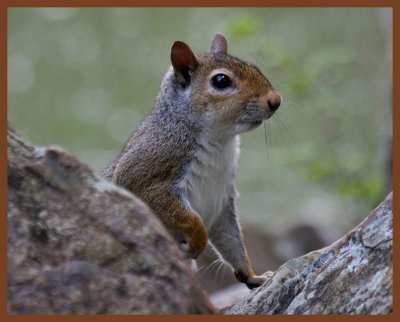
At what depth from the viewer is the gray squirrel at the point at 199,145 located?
15.8 ft

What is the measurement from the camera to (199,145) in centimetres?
492

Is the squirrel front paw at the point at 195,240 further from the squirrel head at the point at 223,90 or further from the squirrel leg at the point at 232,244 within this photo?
the squirrel head at the point at 223,90

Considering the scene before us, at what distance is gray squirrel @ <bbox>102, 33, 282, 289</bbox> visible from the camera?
4820 mm

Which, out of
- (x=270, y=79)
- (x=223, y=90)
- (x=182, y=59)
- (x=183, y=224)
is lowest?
(x=183, y=224)

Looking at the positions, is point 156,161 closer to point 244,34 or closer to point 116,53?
point 244,34

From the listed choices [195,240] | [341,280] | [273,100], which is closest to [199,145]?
[273,100]

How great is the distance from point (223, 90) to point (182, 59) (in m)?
0.35

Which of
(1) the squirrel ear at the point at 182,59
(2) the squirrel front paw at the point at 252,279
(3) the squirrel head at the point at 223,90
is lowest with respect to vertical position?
(2) the squirrel front paw at the point at 252,279

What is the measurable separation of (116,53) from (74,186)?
12774mm

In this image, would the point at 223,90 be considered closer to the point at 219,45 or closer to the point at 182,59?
the point at 182,59

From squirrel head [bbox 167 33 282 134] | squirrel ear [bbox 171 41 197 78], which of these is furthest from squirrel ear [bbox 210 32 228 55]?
squirrel ear [bbox 171 41 197 78]

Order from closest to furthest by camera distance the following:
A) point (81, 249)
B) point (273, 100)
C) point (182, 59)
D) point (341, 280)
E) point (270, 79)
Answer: point (81, 249) < point (341, 280) < point (273, 100) < point (182, 59) < point (270, 79)

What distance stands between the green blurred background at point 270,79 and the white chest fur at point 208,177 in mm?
2538

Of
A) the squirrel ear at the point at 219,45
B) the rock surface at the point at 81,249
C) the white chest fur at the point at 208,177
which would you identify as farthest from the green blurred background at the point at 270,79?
the rock surface at the point at 81,249
